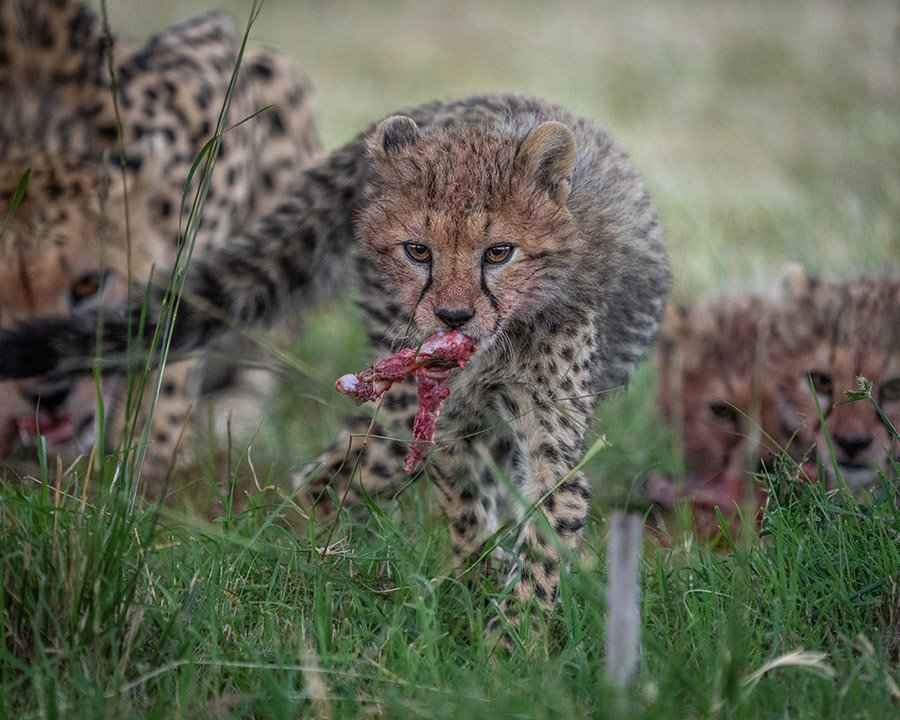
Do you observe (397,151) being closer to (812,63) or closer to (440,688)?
(440,688)

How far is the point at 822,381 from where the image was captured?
156 inches

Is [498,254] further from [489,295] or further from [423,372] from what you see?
[423,372]

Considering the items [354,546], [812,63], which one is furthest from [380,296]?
[812,63]

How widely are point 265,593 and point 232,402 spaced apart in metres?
2.54

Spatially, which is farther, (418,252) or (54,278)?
(54,278)

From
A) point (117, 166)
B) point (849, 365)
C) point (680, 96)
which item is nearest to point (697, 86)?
point (680, 96)

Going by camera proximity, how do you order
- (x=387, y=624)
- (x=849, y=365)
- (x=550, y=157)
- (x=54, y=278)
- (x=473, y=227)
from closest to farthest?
(x=387, y=624), (x=473, y=227), (x=550, y=157), (x=849, y=365), (x=54, y=278)

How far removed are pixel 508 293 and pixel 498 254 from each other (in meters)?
0.08

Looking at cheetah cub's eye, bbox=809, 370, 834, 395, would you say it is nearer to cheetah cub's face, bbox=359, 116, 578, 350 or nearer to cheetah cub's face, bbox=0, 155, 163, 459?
cheetah cub's face, bbox=359, 116, 578, 350

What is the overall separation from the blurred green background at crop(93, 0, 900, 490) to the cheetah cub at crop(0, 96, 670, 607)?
0.34m

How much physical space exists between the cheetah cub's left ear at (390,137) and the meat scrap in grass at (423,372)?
476 millimetres

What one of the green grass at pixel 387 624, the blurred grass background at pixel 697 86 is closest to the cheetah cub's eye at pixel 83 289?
the green grass at pixel 387 624

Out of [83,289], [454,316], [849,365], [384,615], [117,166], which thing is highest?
[117,166]

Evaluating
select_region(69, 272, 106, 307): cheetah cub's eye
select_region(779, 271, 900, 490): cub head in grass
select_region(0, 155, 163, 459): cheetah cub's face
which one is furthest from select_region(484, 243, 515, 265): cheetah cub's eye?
select_region(69, 272, 106, 307): cheetah cub's eye
